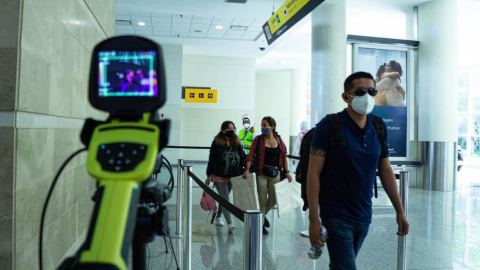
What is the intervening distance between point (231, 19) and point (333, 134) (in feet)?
38.0

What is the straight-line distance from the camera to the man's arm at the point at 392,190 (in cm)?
272

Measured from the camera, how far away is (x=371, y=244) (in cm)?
562

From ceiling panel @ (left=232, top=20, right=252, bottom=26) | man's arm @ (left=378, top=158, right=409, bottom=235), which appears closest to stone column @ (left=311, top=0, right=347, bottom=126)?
ceiling panel @ (left=232, top=20, right=252, bottom=26)

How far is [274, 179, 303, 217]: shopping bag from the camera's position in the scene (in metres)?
5.87

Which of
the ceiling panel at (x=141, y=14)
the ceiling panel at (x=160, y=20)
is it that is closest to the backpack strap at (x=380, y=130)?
the ceiling panel at (x=141, y=14)

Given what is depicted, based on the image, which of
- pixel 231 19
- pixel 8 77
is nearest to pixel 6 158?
pixel 8 77

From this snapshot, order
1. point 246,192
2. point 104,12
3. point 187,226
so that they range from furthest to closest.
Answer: point 246,192 → point 104,12 → point 187,226

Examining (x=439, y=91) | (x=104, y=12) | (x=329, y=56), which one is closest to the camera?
(x=104, y=12)

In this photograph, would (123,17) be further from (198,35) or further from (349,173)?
(349,173)

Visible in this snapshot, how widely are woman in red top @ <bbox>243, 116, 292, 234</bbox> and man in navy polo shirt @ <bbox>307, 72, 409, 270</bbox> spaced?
3520 millimetres

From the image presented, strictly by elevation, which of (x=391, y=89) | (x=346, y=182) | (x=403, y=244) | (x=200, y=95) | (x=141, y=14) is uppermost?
(x=141, y=14)

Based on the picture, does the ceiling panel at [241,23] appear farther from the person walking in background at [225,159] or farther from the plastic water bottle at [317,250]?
the plastic water bottle at [317,250]

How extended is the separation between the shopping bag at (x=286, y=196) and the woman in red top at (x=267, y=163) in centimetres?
13

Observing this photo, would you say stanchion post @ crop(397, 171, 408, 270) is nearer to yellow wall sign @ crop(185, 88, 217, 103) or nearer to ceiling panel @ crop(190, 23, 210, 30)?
ceiling panel @ crop(190, 23, 210, 30)
